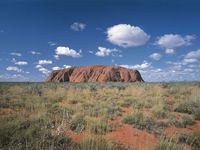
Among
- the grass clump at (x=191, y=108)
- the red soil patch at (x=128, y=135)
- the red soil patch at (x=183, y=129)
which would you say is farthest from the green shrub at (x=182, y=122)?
the red soil patch at (x=128, y=135)

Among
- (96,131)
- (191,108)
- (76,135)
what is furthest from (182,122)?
(76,135)

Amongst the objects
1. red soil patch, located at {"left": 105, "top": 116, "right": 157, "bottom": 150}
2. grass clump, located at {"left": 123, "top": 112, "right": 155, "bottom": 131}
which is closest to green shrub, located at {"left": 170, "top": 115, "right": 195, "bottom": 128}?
grass clump, located at {"left": 123, "top": 112, "right": 155, "bottom": 131}

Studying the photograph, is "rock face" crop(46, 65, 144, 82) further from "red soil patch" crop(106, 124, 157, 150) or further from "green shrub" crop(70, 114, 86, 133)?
"red soil patch" crop(106, 124, 157, 150)

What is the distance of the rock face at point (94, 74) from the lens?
4094 inches

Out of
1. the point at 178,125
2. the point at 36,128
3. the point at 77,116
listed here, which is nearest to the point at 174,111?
the point at 178,125

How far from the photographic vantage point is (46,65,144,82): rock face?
104 meters

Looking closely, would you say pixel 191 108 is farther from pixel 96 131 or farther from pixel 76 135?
pixel 76 135

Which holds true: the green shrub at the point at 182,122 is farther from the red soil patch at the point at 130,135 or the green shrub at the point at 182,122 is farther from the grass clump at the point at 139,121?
the red soil patch at the point at 130,135

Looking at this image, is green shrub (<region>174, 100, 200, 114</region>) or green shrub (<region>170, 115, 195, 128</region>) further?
green shrub (<region>174, 100, 200, 114</region>)

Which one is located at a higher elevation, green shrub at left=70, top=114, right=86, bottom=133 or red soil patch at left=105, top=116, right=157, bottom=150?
green shrub at left=70, top=114, right=86, bottom=133

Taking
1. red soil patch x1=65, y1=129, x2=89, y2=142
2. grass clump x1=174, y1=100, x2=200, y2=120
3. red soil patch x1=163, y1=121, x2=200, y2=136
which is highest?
grass clump x1=174, y1=100, x2=200, y2=120

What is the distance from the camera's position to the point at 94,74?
364 ft

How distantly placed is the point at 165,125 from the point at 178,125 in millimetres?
506

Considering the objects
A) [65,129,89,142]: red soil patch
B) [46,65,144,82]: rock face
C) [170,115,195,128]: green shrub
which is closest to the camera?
[65,129,89,142]: red soil patch
